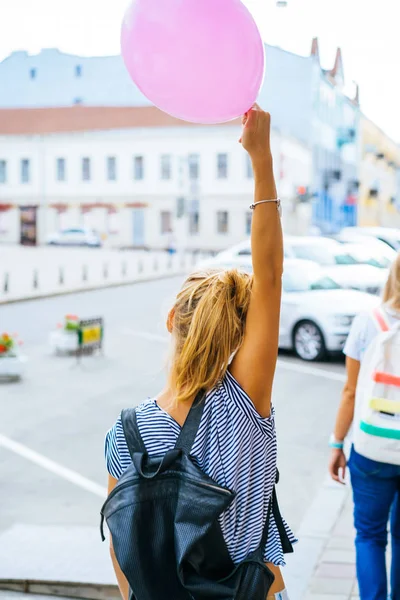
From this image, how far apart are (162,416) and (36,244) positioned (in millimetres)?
37519

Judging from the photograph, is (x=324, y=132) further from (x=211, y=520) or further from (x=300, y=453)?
(x=211, y=520)

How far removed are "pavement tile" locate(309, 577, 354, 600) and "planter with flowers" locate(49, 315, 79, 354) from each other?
7393 millimetres

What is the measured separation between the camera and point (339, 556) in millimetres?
3729

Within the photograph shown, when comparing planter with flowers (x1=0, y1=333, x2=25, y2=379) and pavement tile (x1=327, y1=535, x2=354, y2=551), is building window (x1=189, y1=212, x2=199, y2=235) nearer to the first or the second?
planter with flowers (x1=0, y1=333, x2=25, y2=379)

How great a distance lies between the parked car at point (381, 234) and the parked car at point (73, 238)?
34804mm

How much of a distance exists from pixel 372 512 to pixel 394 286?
764mm

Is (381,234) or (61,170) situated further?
(61,170)

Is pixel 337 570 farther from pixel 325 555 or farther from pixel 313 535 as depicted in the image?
pixel 313 535

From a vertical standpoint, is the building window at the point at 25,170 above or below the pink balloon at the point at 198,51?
above

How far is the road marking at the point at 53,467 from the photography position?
5.18m

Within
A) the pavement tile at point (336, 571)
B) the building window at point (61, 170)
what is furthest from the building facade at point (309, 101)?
the building window at point (61, 170)

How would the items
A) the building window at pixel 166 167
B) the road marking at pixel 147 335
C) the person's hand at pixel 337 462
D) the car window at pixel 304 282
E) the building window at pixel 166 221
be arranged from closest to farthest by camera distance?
the person's hand at pixel 337 462 < the car window at pixel 304 282 < the road marking at pixel 147 335 < the building window at pixel 166 167 < the building window at pixel 166 221

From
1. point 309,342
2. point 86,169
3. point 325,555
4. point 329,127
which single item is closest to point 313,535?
point 325,555

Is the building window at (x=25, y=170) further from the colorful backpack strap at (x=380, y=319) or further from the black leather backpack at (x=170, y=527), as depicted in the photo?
the black leather backpack at (x=170, y=527)
